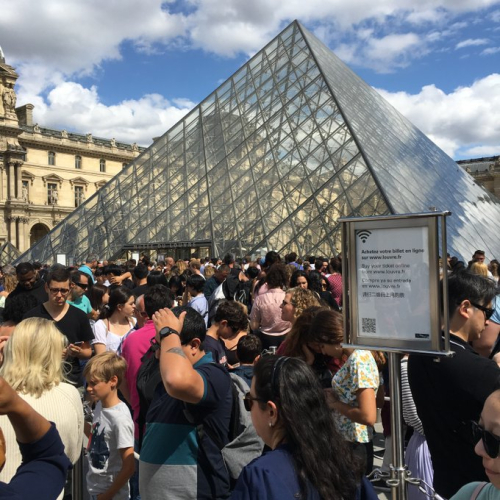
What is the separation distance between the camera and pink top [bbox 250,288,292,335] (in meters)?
5.51

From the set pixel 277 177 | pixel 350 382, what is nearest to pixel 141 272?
pixel 350 382

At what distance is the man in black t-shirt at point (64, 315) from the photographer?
443cm

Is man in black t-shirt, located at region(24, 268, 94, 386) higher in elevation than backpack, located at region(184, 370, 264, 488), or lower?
higher

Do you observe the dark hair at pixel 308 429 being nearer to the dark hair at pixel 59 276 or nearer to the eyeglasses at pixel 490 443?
the eyeglasses at pixel 490 443

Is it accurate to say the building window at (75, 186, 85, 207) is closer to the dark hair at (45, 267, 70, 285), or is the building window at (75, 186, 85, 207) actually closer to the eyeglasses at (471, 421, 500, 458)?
the dark hair at (45, 267, 70, 285)

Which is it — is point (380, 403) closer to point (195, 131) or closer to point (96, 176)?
point (195, 131)

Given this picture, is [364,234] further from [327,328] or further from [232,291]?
[232,291]

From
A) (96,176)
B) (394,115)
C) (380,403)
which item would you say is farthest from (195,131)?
(96,176)

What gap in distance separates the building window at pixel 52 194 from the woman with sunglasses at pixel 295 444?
53.1 meters

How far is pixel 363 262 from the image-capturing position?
2.51 metres

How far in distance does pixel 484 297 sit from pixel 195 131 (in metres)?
19.9

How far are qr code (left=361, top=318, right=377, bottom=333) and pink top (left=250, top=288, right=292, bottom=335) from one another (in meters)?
3.00

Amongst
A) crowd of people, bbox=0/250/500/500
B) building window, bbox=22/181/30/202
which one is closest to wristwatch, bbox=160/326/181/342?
crowd of people, bbox=0/250/500/500

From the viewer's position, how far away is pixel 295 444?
1723 millimetres
